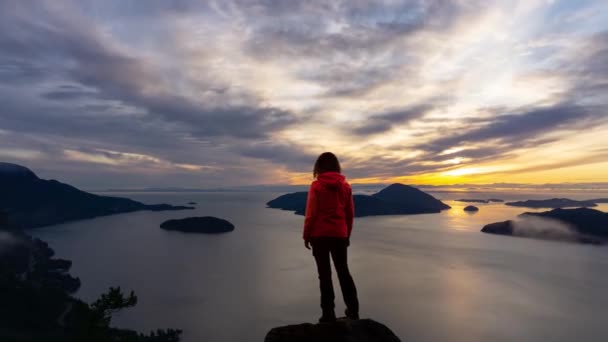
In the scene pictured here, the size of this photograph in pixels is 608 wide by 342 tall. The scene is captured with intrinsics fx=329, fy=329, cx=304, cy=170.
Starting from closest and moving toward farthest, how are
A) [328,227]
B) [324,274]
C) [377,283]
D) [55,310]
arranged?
[328,227] → [324,274] → [55,310] → [377,283]

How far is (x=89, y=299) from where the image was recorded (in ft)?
200

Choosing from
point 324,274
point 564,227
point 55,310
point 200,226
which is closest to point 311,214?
point 324,274

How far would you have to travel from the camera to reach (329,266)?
222 inches

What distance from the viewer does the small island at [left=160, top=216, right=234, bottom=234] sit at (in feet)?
458

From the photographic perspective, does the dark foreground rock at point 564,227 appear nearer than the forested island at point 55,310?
No

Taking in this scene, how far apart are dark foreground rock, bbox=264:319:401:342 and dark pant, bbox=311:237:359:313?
34 centimetres

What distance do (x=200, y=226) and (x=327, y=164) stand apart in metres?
144

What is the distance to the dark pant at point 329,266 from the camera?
18.4ft

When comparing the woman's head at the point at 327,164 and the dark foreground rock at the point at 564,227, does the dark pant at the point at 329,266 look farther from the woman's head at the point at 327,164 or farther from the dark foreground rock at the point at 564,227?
the dark foreground rock at the point at 564,227

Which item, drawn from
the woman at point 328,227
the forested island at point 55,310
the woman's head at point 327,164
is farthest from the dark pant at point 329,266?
the forested island at point 55,310

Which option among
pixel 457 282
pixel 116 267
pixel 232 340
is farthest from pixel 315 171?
pixel 116 267

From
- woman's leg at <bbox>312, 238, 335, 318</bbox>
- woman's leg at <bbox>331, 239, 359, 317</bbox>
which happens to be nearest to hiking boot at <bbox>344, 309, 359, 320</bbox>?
woman's leg at <bbox>331, 239, 359, 317</bbox>

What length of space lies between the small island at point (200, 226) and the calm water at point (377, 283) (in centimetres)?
1186

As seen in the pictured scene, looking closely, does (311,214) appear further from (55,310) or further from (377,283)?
(377,283)
